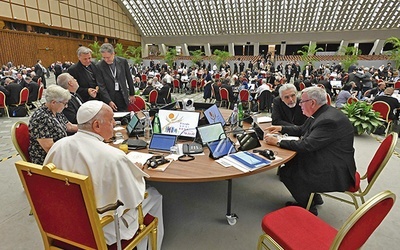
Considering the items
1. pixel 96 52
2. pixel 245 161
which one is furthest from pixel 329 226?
pixel 96 52

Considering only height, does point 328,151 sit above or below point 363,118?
above

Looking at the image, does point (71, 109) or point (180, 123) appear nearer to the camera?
point (180, 123)

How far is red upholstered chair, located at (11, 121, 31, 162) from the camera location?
6.93ft

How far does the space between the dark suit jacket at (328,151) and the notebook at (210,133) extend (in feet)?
2.04

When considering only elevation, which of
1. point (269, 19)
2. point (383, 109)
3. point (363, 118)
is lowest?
point (363, 118)

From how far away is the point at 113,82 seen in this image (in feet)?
11.7

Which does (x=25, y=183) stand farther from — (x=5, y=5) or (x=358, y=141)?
(x=5, y=5)

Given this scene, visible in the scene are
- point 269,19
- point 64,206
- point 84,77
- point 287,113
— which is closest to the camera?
point 64,206

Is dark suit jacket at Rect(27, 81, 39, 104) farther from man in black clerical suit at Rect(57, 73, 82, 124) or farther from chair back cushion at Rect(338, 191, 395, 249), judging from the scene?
chair back cushion at Rect(338, 191, 395, 249)

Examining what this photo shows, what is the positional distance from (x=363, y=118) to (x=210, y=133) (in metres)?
4.08

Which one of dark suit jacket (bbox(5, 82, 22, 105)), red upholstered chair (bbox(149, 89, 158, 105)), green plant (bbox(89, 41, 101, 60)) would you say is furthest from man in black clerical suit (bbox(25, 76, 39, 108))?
green plant (bbox(89, 41, 101, 60))

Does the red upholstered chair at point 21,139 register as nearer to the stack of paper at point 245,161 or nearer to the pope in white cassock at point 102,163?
the pope in white cassock at point 102,163

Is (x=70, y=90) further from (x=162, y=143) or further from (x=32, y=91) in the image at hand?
(x=32, y=91)

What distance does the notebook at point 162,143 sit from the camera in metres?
2.12
